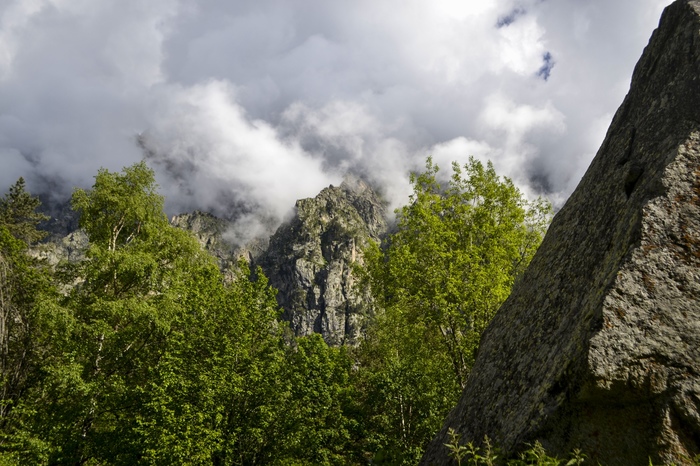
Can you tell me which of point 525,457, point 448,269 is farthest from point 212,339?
point 525,457

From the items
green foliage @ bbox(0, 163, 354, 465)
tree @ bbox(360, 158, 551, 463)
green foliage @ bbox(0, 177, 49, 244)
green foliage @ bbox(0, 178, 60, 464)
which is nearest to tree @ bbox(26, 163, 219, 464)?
green foliage @ bbox(0, 163, 354, 465)

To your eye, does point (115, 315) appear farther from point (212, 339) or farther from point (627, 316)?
point (627, 316)

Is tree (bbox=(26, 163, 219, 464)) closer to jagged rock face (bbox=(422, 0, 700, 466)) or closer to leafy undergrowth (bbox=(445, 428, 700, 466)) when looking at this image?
jagged rock face (bbox=(422, 0, 700, 466))

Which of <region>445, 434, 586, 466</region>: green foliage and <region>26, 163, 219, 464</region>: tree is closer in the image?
<region>445, 434, 586, 466</region>: green foliage

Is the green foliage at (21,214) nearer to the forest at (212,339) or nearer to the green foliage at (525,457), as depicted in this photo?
the forest at (212,339)

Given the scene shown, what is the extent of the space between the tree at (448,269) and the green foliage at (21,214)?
23026 millimetres

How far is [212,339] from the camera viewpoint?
18031 millimetres

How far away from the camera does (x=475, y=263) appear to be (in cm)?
1806

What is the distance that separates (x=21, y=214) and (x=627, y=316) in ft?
129

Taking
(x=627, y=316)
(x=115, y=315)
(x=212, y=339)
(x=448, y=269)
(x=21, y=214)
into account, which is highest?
(x=21, y=214)

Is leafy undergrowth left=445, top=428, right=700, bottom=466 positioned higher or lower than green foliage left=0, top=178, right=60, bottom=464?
lower

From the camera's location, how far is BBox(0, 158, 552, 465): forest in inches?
647

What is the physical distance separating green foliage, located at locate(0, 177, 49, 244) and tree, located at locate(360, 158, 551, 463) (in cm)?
2303

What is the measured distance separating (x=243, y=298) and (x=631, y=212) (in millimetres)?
16475
